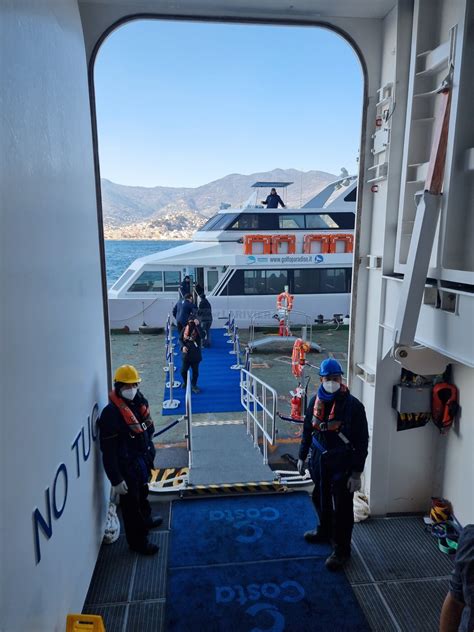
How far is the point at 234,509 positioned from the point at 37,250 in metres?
3.16

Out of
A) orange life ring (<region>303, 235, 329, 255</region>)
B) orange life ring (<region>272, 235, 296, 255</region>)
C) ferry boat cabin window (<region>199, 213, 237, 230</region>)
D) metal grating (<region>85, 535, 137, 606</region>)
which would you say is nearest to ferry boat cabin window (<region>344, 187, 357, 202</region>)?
orange life ring (<region>303, 235, 329, 255</region>)

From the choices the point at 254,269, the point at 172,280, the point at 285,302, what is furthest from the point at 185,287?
the point at 285,302

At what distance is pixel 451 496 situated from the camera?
384 cm

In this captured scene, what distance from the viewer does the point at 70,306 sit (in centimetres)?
274

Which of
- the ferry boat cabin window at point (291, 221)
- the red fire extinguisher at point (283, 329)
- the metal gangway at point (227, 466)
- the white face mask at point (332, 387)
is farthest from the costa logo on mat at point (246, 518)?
the ferry boat cabin window at point (291, 221)

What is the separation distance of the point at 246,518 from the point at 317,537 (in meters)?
0.69

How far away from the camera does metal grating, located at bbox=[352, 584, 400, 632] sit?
9.41ft

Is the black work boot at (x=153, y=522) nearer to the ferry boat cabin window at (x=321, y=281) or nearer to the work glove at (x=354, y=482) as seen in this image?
the work glove at (x=354, y=482)

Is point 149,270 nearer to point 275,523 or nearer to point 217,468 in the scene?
point 217,468

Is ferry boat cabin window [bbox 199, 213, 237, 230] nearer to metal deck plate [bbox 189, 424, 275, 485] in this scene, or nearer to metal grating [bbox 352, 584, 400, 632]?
metal deck plate [bbox 189, 424, 275, 485]

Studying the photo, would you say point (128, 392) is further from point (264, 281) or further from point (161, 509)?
point (264, 281)

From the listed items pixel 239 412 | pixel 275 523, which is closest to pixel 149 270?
pixel 239 412

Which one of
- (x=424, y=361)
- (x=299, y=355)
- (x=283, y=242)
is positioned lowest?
(x=299, y=355)

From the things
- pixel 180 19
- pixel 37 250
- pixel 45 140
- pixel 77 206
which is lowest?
pixel 37 250
